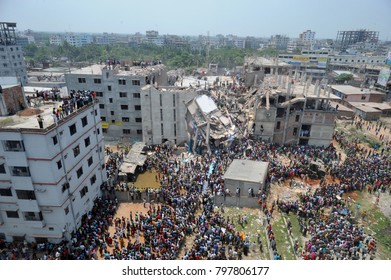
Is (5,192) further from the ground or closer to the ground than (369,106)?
further from the ground

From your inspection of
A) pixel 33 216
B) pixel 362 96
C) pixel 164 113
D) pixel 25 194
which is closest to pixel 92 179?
pixel 33 216

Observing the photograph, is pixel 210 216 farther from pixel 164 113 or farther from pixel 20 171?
pixel 164 113

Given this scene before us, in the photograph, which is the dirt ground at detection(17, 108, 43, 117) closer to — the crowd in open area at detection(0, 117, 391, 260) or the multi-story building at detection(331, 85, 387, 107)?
the crowd in open area at detection(0, 117, 391, 260)

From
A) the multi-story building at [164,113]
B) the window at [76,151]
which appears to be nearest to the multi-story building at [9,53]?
the multi-story building at [164,113]

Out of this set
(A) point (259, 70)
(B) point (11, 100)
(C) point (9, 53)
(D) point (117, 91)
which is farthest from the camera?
(C) point (9, 53)

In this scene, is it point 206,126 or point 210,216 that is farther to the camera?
point 206,126
